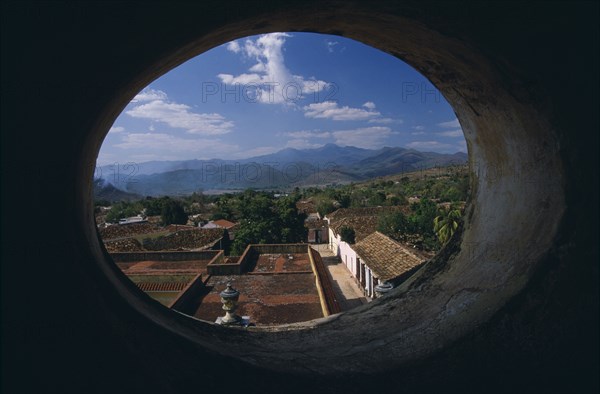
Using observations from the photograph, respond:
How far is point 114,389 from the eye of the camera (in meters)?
1.58

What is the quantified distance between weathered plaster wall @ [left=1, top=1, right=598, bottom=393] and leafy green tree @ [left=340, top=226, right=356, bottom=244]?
24444 mm

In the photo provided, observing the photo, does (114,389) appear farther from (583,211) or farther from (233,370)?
(583,211)

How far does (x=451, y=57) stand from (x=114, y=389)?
2214 mm

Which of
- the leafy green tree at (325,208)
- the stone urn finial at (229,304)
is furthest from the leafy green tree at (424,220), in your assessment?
the leafy green tree at (325,208)

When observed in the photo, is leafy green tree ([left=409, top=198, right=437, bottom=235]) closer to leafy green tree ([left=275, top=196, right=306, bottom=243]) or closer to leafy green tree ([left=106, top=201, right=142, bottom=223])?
leafy green tree ([left=275, top=196, right=306, bottom=243])

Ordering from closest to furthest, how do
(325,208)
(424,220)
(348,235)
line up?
(424,220), (348,235), (325,208)

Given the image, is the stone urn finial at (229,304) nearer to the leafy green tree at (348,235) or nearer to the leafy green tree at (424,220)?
the leafy green tree at (348,235)

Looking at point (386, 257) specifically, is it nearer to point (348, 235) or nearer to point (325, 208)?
point (348, 235)

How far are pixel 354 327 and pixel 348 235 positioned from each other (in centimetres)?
2450

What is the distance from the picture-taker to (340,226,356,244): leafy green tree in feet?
87.7

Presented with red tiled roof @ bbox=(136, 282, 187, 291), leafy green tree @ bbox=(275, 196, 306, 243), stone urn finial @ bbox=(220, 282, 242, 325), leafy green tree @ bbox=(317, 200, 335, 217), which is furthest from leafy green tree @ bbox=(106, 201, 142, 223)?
stone urn finial @ bbox=(220, 282, 242, 325)

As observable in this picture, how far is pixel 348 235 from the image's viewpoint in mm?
26750

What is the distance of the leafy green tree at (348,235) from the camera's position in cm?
2673

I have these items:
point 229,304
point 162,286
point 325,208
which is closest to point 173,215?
point 325,208
